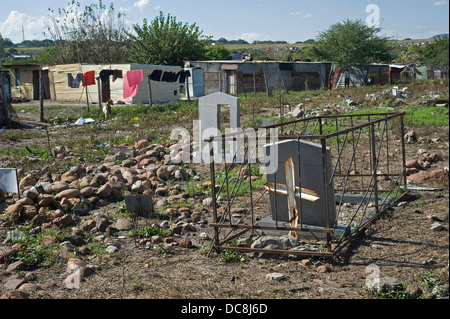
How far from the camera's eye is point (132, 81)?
65.3 feet

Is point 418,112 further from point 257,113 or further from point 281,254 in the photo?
point 281,254

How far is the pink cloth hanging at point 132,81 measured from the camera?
19.6m

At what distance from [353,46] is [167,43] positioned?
1373 cm

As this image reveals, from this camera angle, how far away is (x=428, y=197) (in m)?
6.80

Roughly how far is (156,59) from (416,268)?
34356mm

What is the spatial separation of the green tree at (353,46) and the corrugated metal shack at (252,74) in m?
2.05

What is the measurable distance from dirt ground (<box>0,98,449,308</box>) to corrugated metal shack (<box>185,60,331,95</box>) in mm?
27181

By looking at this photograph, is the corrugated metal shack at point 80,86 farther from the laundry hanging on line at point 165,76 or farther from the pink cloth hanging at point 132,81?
the pink cloth hanging at point 132,81

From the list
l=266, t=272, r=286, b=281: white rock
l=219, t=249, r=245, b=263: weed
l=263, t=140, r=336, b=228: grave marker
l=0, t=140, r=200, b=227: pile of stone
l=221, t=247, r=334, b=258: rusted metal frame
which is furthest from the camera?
l=0, t=140, r=200, b=227: pile of stone

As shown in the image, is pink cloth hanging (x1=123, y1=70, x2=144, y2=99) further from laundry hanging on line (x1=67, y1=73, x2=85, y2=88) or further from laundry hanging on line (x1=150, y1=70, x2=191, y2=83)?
laundry hanging on line (x1=67, y1=73, x2=85, y2=88)

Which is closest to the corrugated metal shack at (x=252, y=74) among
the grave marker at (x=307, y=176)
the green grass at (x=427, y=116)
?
the green grass at (x=427, y=116)

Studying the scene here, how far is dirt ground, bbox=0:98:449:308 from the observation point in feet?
14.0

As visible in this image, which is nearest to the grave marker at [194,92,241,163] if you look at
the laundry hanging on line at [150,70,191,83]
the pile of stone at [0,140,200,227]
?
the pile of stone at [0,140,200,227]

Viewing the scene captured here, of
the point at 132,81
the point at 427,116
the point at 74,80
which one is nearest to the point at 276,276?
the point at 427,116
